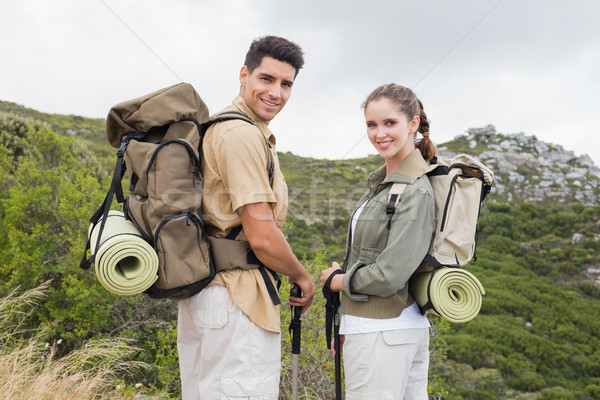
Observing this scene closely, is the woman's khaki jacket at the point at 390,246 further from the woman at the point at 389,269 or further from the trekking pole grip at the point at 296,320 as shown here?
the trekking pole grip at the point at 296,320

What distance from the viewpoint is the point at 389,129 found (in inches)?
84.7

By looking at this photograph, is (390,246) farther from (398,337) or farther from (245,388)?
(245,388)

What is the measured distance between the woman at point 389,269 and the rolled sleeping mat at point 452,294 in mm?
124

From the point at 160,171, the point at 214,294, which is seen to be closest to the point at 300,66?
the point at 160,171

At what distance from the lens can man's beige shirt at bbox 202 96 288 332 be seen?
179 cm

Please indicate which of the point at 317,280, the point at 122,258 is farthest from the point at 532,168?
the point at 122,258

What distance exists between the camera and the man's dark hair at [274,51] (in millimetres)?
2141

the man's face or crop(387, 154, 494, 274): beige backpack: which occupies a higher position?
the man's face

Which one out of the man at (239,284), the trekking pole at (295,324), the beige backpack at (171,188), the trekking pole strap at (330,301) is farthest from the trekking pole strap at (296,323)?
the beige backpack at (171,188)

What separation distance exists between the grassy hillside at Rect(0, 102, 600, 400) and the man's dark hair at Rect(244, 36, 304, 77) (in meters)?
2.43

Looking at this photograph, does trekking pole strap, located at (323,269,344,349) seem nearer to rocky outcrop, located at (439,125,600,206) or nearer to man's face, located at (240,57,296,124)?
man's face, located at (240,57,296,124)

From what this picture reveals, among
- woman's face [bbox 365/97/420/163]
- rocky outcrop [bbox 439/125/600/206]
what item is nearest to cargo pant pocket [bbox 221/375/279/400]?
woman's face [bbox 365/97/420/163]

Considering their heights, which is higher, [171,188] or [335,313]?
[171,188]

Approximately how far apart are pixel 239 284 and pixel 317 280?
2.73 m
